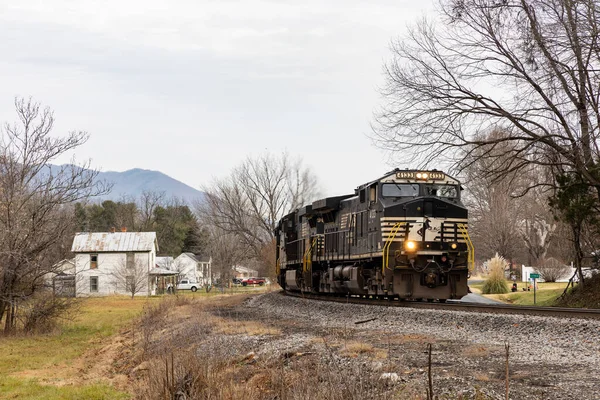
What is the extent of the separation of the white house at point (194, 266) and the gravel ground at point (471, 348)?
70817 millimetres

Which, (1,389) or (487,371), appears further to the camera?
(1,389)

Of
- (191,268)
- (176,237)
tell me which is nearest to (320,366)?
(191,268)

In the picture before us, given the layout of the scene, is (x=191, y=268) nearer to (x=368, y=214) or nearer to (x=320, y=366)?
(x=368, y=214)

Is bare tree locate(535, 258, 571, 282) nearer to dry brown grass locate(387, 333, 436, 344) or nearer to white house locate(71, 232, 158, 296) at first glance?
white house locate(71, 232, 158, 296)

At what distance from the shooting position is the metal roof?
6278cm

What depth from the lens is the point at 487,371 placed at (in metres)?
8.04

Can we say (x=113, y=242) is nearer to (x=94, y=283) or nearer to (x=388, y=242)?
(x=94, y=283)

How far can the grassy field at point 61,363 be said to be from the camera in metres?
13.1

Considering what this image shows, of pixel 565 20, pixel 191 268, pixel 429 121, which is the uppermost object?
pixel 565 20

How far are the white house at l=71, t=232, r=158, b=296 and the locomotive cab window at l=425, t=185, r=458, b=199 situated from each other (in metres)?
44.6

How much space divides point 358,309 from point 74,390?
7740 millimetres

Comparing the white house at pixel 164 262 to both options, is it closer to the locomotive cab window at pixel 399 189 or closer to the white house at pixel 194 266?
the white house at pixel 194 266

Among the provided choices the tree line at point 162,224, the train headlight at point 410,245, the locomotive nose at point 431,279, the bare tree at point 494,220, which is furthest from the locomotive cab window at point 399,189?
the tree line at point 162,224

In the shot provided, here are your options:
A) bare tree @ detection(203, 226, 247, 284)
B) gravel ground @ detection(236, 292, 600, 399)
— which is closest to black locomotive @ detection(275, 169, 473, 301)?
gravel ground @ detection(236, 292, 600, 399)
